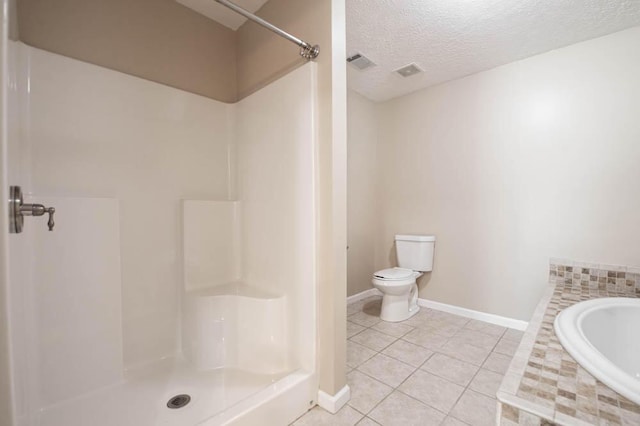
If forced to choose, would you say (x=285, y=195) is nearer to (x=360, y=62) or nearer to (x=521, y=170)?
(x=360, y=62)

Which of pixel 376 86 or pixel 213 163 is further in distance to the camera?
pixel 376 86

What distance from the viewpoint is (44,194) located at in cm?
127

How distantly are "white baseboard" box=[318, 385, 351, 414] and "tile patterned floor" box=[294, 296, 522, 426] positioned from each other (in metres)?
0.03

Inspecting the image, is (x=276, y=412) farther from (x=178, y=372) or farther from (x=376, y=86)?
(x=376, y=86)

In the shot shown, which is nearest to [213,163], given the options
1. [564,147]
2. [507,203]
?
[507,203]

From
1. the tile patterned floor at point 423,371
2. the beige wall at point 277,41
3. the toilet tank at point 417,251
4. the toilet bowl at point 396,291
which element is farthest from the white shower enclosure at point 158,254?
the toilet tank at point 417,251

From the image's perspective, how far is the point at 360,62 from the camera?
2.21m

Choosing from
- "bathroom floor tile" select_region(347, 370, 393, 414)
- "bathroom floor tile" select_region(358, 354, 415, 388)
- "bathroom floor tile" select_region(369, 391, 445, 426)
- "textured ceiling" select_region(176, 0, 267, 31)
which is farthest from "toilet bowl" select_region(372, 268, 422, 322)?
"textured ceiling" select_region(176, 0, 267, 31)

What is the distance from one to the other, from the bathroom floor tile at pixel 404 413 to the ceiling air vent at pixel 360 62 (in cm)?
245

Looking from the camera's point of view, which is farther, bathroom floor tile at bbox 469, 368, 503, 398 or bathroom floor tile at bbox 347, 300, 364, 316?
bathroom floor tile at bbox 347, 300, 364, 316

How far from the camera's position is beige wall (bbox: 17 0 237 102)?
1.30 m

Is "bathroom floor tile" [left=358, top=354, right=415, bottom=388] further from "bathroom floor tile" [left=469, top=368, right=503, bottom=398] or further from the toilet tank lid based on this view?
the toilet tank lid

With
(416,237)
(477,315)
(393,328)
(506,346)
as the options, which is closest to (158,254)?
(393,328)

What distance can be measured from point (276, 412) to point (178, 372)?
784mm
